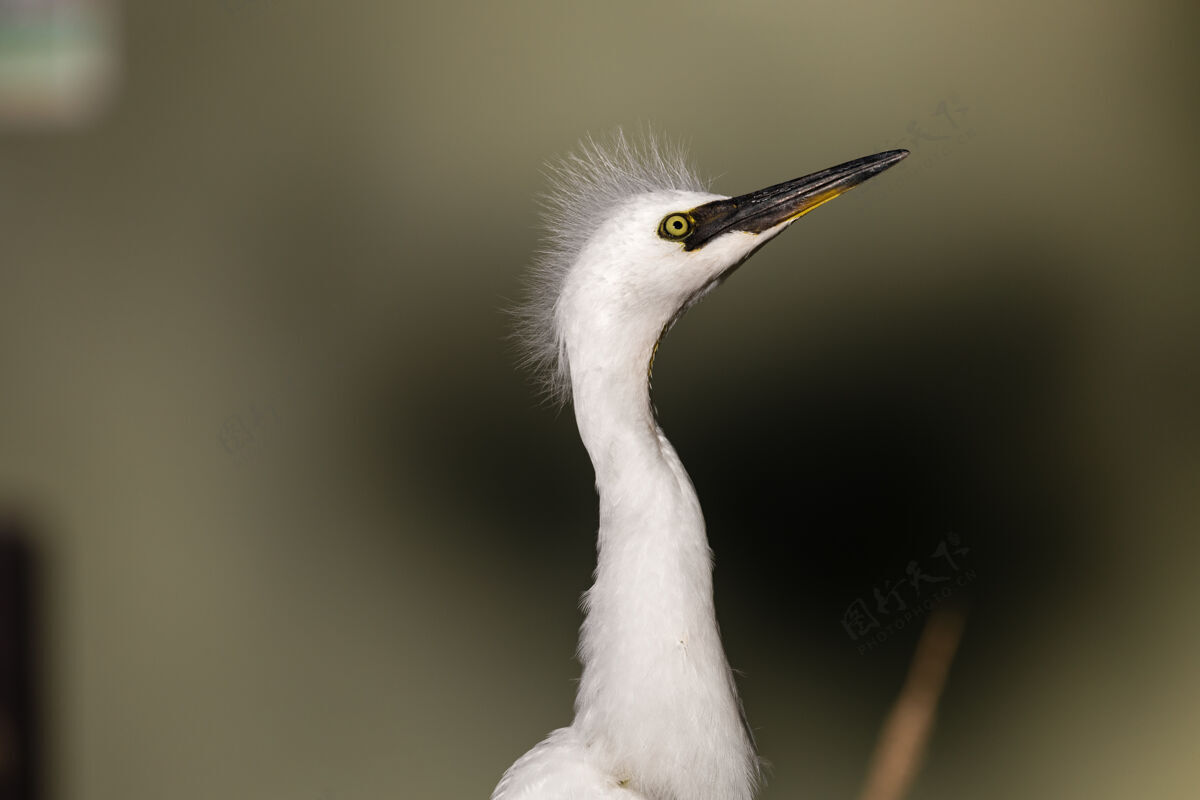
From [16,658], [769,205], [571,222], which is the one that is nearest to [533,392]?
[571,222]

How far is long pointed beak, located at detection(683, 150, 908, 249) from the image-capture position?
2.36 feet

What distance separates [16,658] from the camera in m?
1.33

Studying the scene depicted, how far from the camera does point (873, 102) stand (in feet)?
4.14

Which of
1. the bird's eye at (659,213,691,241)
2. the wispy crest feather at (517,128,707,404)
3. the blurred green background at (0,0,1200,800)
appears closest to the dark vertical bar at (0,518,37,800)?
the blurred green background at (0,0,1200,800)

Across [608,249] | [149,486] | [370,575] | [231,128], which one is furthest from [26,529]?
[608,249]

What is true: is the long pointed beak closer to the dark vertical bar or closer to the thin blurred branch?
the thin blurred branch

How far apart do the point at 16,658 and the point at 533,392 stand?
770 mm

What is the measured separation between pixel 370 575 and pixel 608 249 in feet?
2.66

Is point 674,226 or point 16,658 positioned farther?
point 16,658

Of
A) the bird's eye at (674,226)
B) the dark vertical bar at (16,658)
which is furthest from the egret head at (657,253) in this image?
the dark vertical bar at (16,658)

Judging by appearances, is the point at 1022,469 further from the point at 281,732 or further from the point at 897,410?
the point at 281,732

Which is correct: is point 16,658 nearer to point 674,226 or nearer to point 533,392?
point 533,392

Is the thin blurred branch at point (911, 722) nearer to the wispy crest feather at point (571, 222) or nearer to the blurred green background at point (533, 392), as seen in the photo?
the blurred green background at point (533, 392)

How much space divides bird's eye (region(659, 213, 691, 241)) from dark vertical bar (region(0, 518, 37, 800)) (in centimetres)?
104
